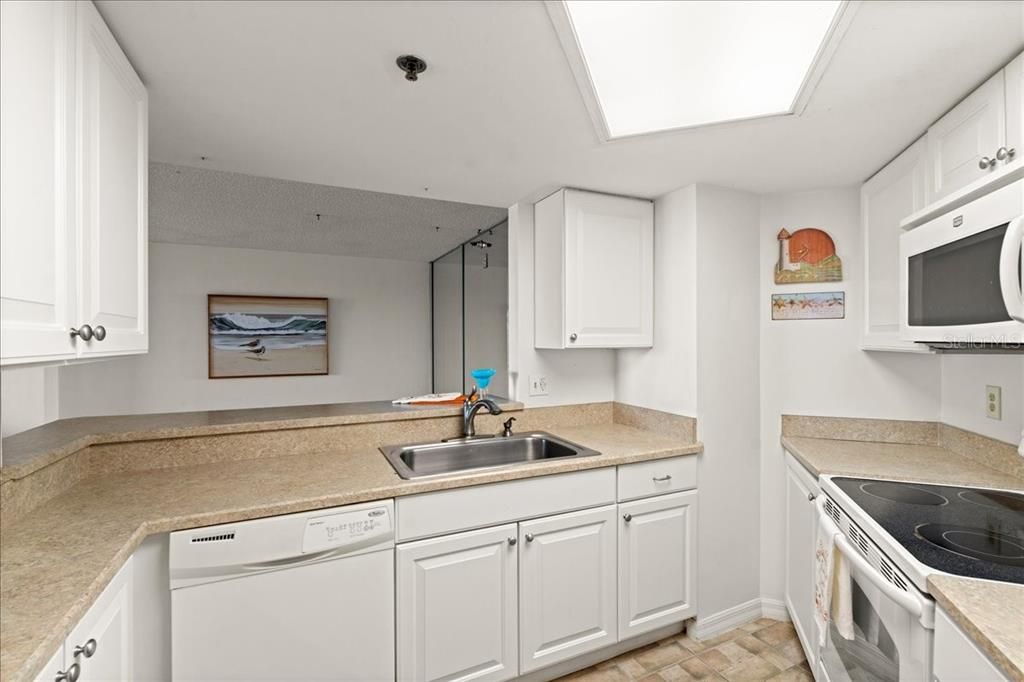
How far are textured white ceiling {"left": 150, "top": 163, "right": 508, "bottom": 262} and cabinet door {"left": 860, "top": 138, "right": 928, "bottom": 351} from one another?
1979mm

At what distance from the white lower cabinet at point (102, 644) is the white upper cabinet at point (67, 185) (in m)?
0.52

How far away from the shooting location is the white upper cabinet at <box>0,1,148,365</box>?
2.65 feet

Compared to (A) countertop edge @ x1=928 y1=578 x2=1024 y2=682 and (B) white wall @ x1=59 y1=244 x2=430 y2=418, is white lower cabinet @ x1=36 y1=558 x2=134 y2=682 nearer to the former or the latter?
(A) countertop edge @ x1=928 y1=578 x2=1024 y2=682

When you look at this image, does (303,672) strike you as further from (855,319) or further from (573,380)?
(855,319)

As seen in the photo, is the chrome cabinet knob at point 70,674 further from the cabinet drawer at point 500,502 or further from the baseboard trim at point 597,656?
the baseboard trim at point 597,656

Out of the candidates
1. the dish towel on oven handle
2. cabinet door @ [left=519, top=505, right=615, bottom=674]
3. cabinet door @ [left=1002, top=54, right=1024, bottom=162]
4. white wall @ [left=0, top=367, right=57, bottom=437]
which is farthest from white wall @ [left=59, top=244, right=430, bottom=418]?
cabinet door @ [left=1002, top=54, right=1024, bottom=162]

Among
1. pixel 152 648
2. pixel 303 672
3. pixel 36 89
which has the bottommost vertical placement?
pixel 303 672

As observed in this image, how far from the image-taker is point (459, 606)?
1.70 meters

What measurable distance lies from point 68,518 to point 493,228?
284 cm

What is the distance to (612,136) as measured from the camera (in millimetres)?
1679

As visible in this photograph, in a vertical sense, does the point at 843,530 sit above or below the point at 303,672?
above

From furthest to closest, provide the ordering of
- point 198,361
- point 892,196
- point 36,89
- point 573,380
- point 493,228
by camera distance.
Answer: point 198,361, point 493,228, point 573,380, point 892,196, point 36,89

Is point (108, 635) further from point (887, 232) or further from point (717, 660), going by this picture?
point (887, 232)

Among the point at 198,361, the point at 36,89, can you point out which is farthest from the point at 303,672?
the point at 198,361
